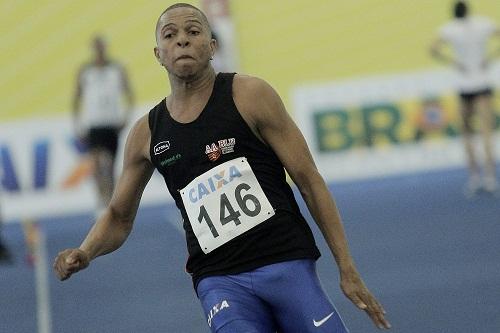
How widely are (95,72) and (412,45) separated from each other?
17.9 feet

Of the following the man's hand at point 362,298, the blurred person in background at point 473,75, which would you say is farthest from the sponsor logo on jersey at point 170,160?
the blurred person in background at point 473,75

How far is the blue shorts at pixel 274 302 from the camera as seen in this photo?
16.2 ft

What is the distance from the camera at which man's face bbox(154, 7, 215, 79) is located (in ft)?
16.2

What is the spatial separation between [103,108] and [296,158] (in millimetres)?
11014

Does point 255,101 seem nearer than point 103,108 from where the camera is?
Yes

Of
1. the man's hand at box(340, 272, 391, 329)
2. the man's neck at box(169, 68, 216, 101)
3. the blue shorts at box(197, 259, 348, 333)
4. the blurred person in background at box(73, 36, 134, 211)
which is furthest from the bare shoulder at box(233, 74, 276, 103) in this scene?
the blurred person in background at box(73, 36, 134, 211)

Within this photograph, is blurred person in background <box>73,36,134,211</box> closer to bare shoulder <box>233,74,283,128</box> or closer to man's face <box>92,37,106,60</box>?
man's face <box>92,37,106,60</box>

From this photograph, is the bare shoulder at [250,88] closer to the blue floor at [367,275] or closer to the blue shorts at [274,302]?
the blue shorts at [274,302]

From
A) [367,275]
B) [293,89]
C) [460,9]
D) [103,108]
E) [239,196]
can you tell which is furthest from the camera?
[293,89]

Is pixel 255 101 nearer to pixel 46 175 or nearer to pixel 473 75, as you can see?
pixel 473 75

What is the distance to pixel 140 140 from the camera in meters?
5.23

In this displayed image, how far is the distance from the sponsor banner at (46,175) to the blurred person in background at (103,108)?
2127mm

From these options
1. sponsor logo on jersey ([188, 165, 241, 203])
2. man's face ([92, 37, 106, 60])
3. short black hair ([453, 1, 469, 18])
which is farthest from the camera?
short black hair ([453, 1, 469, 18])

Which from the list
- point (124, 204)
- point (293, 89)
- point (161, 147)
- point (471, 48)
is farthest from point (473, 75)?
point (161, 147)
